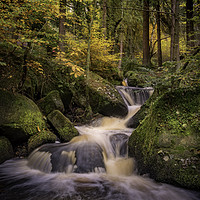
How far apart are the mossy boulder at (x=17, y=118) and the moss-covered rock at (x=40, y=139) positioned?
183 millimetres

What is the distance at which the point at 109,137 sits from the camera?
5242 millimetres

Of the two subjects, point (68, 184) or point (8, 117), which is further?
point (8, 117)

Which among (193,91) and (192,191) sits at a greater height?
(193,91)

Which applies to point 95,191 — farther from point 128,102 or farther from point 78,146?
point 128,102

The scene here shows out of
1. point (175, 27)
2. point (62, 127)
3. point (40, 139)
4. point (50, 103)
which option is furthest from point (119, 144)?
point (175, 27)

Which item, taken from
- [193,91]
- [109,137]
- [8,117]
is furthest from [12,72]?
[193,91]

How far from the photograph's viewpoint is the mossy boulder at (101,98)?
7.07 meters

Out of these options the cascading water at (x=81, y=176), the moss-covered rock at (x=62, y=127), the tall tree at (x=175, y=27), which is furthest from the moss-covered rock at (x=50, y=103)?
the tall tree at (x=175, y=27)

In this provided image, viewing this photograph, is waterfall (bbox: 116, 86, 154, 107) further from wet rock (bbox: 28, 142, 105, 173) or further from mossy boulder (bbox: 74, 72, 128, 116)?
wet rock (bbox: 28, 142, 105, 173)

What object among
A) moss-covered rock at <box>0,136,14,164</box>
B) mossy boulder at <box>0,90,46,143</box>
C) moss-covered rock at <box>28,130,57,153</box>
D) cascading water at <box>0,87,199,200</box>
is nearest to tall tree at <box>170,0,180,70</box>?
cascading water at <box>0,87,199,200</box>

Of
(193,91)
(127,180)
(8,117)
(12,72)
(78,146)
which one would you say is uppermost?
(12,72)

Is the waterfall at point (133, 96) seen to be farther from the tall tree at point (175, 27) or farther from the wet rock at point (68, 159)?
the wet rock at point (68, 159)

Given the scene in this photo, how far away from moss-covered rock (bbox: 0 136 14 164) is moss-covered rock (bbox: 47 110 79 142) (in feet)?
4.71

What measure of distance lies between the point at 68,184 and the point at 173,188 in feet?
6.69
